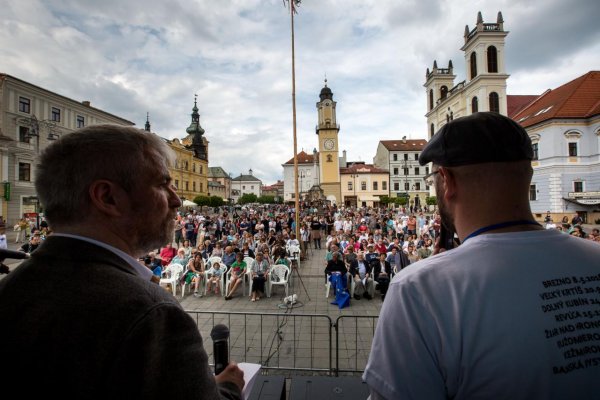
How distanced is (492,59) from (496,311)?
42.9m

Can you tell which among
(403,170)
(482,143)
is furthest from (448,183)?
(403,170)

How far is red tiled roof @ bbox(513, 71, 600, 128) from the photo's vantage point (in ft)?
84.1

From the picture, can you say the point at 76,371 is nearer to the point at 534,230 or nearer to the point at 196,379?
the point at 196,379

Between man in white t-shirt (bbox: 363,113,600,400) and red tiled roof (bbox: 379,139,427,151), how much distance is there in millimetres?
71897

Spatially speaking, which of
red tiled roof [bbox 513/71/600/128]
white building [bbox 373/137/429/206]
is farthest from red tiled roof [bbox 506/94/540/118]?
white building [bbox 373/137/429/206]

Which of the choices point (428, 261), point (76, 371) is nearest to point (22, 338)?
point (76, 371)

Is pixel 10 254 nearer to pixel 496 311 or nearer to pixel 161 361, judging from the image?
pixel 161 361

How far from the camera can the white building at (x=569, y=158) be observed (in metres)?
24.7

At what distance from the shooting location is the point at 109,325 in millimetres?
835

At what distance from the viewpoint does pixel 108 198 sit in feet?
3.81

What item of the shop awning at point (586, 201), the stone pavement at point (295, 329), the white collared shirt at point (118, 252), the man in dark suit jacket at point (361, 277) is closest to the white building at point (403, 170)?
the shop awning at point (586, 201)

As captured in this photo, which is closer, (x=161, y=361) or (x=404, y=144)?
(x=161, y=361)

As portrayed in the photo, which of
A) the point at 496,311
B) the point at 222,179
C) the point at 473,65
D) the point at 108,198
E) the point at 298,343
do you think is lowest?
the point at 298,343

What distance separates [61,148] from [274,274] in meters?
8.42
